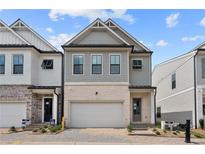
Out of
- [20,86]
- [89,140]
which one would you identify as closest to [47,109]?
[20,86]

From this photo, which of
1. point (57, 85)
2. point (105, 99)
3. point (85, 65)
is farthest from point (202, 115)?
point (57, 85)

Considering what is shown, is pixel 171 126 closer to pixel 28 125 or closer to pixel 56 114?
pixel 56 114

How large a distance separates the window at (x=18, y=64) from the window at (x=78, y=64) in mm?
4332

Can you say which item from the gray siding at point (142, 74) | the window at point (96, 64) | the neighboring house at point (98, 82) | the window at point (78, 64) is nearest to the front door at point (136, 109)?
the neighboring house at point (98, 82)

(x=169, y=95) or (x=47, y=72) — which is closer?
(x=47, y=72)

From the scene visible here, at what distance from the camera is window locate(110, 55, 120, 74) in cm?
2766

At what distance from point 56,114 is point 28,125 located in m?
2.47

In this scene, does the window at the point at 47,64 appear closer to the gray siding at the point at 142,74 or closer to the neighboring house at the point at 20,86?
the neighboring house at the point at 20,86

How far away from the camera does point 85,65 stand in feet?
90.8

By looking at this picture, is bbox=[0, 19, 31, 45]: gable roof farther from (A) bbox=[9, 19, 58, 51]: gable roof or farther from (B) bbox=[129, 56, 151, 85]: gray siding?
(B) bbox=[129, 56, 151, 85]: gray siding

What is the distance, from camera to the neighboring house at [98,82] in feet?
90.1

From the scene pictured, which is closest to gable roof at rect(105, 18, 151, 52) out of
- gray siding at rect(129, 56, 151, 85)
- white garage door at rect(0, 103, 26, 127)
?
gray siding at rect(129, 56, 151, 85)

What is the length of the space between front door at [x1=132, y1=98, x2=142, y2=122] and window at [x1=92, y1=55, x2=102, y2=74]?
4323mm

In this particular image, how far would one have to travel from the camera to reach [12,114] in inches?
1084
